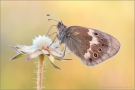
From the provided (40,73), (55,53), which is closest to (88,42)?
A: (55,53)

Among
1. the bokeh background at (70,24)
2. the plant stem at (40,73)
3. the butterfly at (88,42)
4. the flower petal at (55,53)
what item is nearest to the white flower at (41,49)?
the flower petal at (55,53)

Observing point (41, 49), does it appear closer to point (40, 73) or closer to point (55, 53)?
point (55, 53)

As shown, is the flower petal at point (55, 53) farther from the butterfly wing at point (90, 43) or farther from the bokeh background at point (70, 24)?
the bokeh background at point (70, 24)

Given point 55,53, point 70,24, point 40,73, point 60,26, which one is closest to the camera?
point 40,73

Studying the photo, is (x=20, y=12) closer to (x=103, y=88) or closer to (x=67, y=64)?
(x=67, y=64)

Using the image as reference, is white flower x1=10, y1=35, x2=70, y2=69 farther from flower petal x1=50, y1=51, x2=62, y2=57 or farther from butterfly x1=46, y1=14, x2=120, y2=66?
butterfly x1=46, y1=14, x2=120, y2=66

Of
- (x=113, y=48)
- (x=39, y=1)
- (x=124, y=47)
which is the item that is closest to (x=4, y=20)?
(x=39, y=1)
